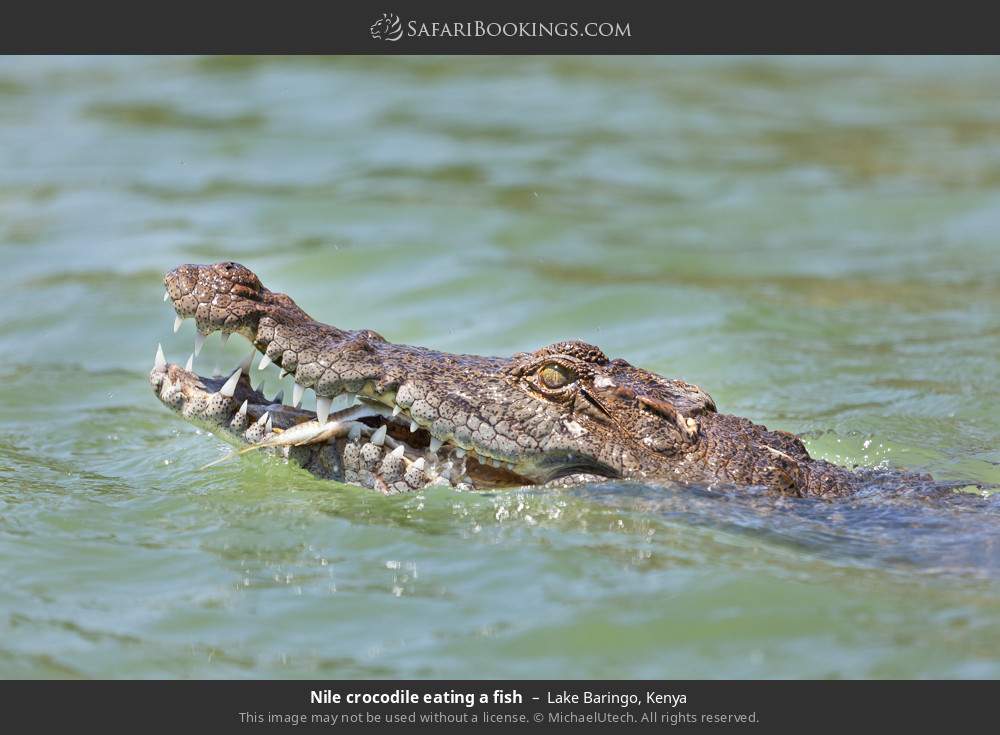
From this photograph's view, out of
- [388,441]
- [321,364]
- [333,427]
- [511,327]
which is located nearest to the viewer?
[321,364]

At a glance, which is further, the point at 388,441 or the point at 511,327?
the point at 511,327

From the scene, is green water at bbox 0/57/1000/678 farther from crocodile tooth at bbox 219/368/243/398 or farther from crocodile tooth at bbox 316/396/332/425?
crocodile tooth at bbox 219/368/243/398

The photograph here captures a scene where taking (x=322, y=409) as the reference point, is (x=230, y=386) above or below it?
above

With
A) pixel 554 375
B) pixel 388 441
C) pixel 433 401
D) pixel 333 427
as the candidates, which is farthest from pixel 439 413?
pixel 554 375

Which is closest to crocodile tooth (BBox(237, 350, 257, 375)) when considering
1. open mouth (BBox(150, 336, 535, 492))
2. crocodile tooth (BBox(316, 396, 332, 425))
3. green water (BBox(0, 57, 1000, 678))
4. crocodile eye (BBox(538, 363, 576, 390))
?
open mouth (BBox(150, 336, 535, 492))

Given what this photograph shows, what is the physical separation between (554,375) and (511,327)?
15.8 feet

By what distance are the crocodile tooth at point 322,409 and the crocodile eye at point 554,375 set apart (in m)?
1.08

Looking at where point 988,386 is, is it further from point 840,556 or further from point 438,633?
point 438,633

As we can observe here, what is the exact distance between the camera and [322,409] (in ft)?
21.3

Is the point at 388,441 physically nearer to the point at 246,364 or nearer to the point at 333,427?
the point at 333,427

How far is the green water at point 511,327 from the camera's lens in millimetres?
5648

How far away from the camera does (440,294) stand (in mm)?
12406

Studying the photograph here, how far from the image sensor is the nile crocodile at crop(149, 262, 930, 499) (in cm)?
641

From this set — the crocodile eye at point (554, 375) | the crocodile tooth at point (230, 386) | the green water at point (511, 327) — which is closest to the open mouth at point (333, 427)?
the crocodile tooth at point (230, 386)
